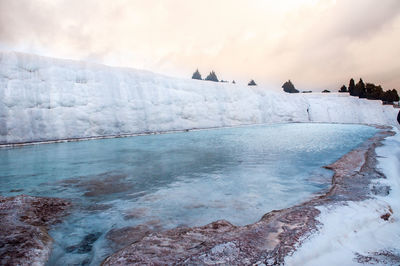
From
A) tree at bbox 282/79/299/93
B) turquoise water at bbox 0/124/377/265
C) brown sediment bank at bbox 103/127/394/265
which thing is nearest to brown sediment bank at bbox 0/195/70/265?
turquoise water at bbox 0/124/377/265

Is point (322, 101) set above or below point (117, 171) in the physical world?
above

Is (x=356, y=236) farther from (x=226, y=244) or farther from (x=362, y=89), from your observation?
(x=362, y=89)

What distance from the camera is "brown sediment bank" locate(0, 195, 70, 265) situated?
5.34 ft

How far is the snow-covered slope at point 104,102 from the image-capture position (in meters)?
11.1

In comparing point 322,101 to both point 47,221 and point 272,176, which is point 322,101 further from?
point 47,221

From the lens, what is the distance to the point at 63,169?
17.0ft

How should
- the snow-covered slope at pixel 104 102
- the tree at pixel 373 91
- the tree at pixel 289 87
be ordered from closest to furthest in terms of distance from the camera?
the snow-covered slope at pixel 104 102
the tree at pixel 373 91
the tree at pixel 289 87

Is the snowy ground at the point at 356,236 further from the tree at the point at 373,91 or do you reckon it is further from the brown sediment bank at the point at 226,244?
the tree at the point at 373,91

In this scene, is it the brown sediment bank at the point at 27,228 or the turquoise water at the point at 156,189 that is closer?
the brown sediment bank at the point at 27,228

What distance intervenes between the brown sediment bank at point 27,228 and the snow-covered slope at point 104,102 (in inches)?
389

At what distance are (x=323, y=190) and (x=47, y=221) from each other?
11.3ft

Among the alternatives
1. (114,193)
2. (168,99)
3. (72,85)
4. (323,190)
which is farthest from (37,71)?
(323,190)

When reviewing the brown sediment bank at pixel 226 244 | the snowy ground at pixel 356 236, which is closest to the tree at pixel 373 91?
the snowy ground at pixel 356 236

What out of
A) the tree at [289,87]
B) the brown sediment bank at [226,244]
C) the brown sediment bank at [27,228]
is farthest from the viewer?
the tree at [289,87]
